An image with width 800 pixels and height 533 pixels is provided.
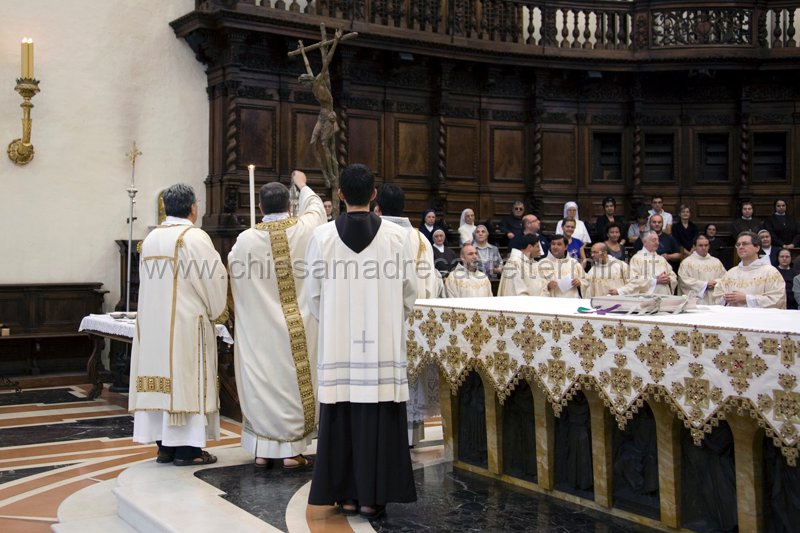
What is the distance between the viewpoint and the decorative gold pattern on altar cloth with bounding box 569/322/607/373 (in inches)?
175

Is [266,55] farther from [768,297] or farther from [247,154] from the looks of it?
[768,297]

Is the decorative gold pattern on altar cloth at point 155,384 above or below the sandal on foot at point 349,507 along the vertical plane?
above

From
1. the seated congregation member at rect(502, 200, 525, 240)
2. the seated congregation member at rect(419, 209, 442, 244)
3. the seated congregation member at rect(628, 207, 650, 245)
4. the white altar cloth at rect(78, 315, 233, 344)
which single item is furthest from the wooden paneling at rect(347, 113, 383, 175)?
the white altar cloth at rect(78, 315, 233, 344)

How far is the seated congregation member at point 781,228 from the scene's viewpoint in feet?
42.9

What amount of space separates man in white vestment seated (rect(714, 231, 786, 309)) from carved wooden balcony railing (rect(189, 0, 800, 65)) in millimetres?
6686

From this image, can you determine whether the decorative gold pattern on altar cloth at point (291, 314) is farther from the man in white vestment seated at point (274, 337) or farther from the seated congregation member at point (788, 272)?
the seated congregation member at point (788, 272)

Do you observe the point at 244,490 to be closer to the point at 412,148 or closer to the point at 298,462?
the point at 298,462

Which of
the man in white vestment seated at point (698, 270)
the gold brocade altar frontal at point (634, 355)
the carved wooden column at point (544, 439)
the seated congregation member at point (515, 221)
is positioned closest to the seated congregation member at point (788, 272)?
the man in white vestment seated at point (698, 270)

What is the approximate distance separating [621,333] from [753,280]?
3940 millimetres

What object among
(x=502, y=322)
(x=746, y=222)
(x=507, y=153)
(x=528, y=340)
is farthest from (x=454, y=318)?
(x=746, y=222)

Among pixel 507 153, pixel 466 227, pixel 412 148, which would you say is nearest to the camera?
pixel 466 227

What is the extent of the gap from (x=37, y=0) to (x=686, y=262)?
8383mm

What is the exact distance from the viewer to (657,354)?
417 cm

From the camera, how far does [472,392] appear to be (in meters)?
5.80
